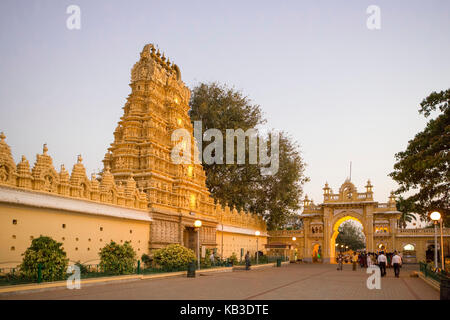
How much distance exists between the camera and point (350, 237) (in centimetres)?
9706

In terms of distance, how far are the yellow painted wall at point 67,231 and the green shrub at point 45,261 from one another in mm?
1039

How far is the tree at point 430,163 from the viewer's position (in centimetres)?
1886

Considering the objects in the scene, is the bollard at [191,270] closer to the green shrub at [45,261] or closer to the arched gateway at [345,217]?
the green shrub at [45,261]

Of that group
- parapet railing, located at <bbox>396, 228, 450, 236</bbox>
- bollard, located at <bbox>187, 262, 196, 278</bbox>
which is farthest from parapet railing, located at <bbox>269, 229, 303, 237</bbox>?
bollard, located at <bbox>187, 262, 196, 278</bbox>

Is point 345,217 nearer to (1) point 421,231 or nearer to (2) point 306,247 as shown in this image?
(2) point 306,247

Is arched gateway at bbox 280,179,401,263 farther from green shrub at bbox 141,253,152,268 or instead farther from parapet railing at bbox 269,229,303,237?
green shrub at bbox 141,253,152,268

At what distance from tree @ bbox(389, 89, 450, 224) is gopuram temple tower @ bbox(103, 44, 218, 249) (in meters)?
13.8

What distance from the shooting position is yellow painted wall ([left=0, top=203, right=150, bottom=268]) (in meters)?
16.8

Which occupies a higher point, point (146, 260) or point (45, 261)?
point (45, 261)

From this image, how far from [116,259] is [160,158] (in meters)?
11.2
